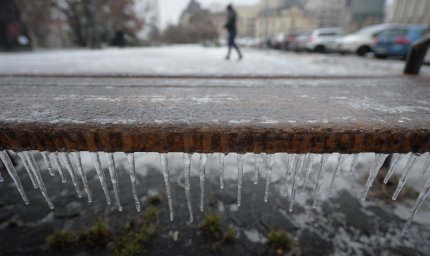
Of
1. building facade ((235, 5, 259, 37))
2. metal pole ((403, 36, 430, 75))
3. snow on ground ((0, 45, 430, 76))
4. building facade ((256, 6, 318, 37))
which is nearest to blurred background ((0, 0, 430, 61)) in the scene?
snow on ground ((0, 45, 430, 76))

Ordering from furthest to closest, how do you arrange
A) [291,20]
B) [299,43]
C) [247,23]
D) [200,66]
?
A: [247,23] → [291,20] → [299,43] → [200,66]

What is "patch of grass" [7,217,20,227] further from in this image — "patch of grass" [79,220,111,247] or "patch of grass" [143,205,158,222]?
"patch of grass" [143,205,158,222]

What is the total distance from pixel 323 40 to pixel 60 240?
1632 cm

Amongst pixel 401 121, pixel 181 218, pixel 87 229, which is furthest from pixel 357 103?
pixel 87 229

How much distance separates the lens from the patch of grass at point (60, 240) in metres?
1.81

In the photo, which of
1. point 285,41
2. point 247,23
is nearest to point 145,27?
point 285,41

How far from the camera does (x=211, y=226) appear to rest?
1966 millimetres

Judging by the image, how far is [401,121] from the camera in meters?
0.99

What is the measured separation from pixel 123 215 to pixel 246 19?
312 feet

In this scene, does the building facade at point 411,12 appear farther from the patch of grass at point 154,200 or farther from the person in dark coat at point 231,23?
the patch of grass at point 154,200

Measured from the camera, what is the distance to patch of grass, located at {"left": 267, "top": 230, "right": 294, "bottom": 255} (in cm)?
183

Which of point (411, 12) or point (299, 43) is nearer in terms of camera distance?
point (299, 43)

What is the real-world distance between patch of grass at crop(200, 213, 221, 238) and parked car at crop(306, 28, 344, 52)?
587 inches

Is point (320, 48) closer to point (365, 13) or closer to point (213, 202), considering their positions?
point (213, 202)
